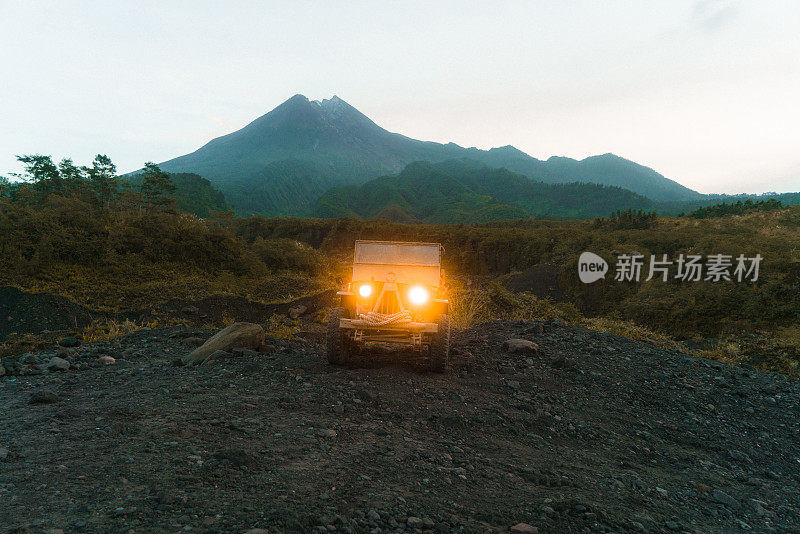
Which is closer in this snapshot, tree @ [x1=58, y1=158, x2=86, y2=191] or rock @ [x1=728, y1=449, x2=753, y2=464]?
rock @ [x1=728, y1=449, x2=753, y2=464]

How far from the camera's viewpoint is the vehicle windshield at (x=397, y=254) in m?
7.88

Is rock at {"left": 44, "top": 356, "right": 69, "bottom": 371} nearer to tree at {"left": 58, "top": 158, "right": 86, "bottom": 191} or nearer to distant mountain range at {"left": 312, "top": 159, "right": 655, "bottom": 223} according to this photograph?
tree at {"left": 58, "top": 158, "right": 86, "bottom": 191}

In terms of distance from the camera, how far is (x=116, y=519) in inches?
97.9

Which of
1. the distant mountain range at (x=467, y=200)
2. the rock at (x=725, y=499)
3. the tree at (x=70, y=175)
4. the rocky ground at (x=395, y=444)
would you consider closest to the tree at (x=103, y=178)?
the tree at (x=70, y=175)

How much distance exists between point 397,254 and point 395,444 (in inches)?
168

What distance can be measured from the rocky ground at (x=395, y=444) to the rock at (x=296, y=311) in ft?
22.3

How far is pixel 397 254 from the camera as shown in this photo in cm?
793

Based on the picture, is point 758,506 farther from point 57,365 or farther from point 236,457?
point 57,365

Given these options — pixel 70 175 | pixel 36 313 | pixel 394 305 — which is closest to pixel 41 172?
pixel 70 175

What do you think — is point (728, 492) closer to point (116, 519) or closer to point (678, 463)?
point (678, 463)

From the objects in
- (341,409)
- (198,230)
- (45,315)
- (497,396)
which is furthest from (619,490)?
(198,230)

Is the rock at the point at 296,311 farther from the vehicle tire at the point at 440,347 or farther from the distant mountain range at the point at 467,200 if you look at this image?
the distant mountain range at the point at 467,200

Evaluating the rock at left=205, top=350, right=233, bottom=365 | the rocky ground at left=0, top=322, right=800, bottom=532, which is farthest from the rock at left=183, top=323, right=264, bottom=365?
the rocky ground at left=0, top=322, right=800, bottom=532

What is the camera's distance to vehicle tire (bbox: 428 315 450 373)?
22.1 ft
